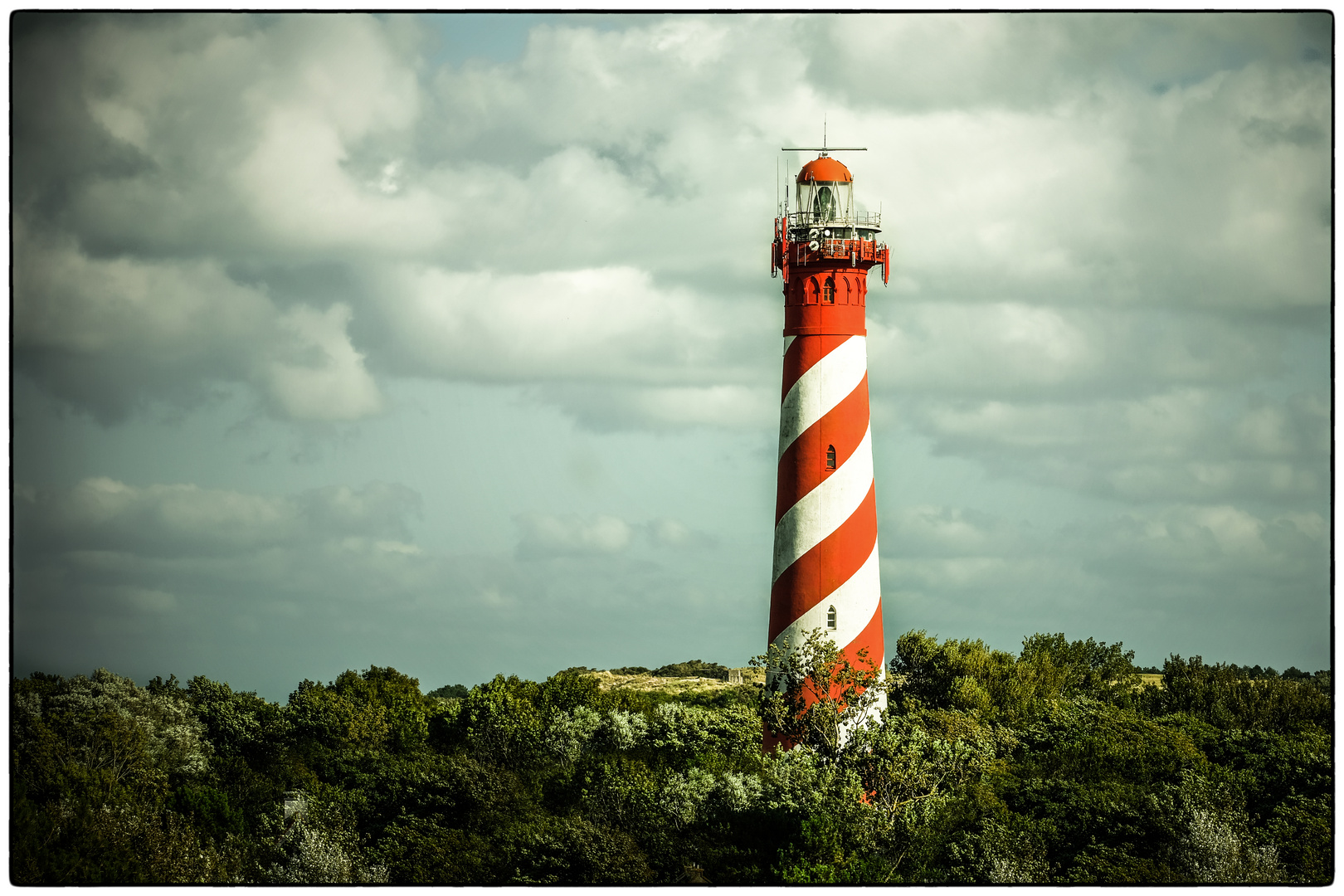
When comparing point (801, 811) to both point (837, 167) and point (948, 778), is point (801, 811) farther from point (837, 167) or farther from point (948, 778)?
point (837, 167)

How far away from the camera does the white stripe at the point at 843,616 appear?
3644cm

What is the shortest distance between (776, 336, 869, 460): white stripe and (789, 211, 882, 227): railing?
2536mm

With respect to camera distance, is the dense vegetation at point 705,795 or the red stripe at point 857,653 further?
the red stripe at point 857,653

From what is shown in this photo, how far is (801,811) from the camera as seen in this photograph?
33.1 metres

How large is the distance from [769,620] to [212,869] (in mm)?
12701

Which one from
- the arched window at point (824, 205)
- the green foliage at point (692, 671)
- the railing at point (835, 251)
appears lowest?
the green foliage at point (692, 671)

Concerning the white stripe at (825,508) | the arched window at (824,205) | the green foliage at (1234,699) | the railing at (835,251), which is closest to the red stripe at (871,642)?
the white stripe at (825,508)

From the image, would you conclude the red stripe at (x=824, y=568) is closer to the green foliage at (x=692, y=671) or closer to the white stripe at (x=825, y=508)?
the white stripe at (x=825, y=508)

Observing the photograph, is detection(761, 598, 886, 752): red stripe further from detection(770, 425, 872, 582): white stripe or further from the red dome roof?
the red dome roof

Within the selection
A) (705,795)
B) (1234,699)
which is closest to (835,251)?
(705,795)

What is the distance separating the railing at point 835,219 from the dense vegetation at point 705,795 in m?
9.58

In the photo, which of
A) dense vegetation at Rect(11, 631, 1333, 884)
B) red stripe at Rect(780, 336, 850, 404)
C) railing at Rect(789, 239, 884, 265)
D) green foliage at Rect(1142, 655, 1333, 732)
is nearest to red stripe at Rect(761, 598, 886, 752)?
dense vegetation at Rect(11, 631, 1333, 884)

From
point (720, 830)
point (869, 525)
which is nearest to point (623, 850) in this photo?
point (720, 830)

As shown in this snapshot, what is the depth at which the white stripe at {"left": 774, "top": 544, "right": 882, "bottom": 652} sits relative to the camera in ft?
120
